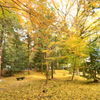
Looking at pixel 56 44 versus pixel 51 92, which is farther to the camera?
pixel 56 44

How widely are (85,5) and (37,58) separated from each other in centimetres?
1349

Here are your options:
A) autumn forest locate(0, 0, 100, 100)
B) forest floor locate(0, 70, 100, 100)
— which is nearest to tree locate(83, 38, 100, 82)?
autumn forest locate(0, 0, 100, 100)

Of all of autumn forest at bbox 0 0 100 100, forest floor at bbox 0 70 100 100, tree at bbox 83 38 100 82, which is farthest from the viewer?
tree at bbox 83 38 100 82

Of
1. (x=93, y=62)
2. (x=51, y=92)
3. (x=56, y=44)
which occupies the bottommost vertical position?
(x=51, y=92)

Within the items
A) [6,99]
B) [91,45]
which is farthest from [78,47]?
[6,99]

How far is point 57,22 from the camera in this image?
11.3ft

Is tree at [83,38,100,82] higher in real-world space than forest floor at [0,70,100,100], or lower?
higher

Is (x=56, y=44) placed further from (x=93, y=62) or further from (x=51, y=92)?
(x=51, y=92)

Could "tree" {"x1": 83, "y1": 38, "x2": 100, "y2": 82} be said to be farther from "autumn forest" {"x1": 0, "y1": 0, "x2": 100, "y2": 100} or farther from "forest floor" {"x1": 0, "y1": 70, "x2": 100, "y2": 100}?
"forest floor" {"x1": 0, "y1": 70, "x2": 100, "y2": 100}

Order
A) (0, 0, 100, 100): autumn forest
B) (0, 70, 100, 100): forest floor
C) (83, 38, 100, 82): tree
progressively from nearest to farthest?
(0, 0, 100, 100): autumn forest
(0, 70, 100, 100): forest floor
(83, 38, 100, 82): tree

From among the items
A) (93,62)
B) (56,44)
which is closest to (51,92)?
(56,44)

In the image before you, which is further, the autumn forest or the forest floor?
the forest floor

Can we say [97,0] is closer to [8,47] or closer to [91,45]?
[91,45]

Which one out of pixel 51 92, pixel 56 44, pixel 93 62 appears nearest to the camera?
pixel 51 92
